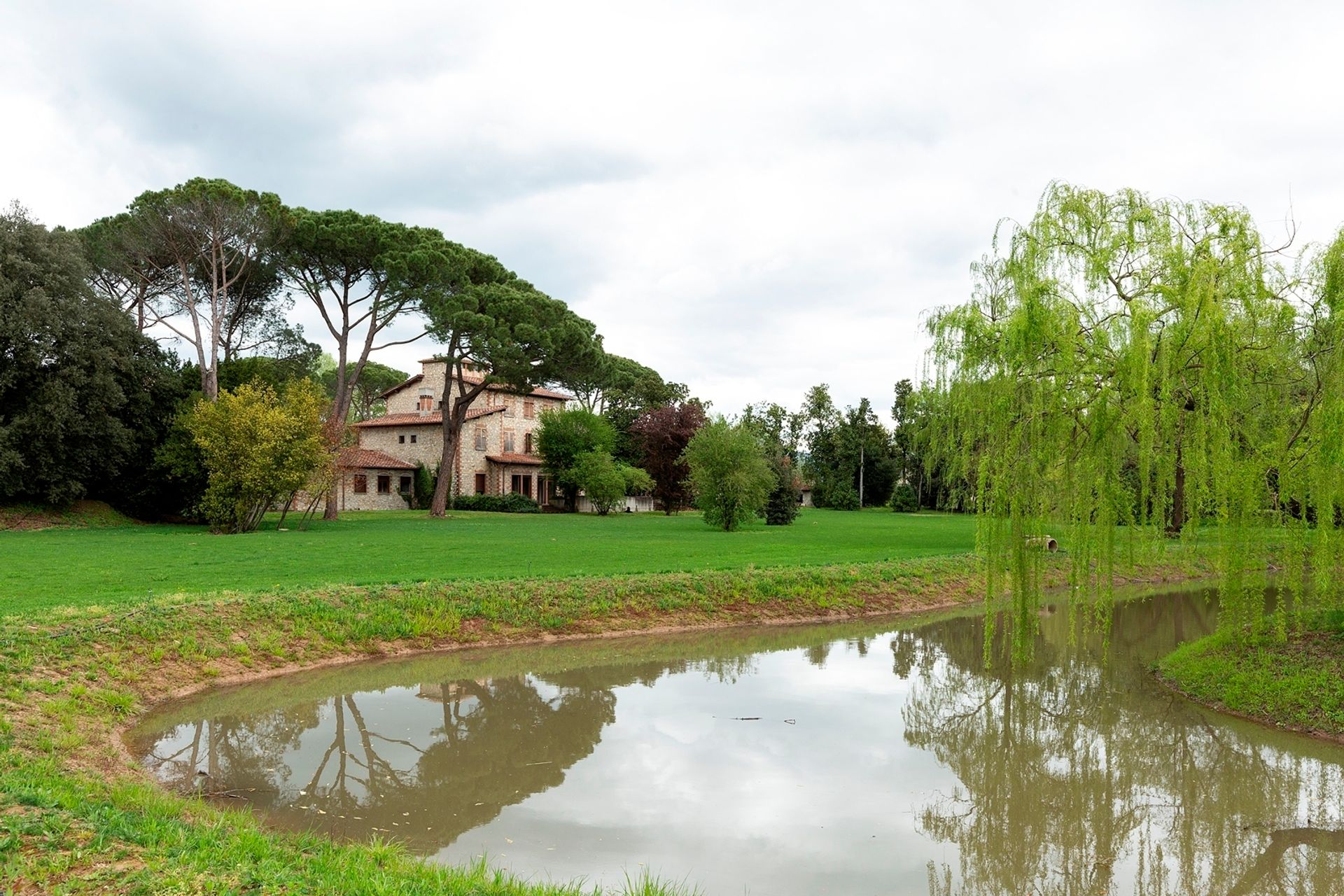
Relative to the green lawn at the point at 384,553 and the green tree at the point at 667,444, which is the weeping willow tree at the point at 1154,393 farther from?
the green tree at the point at 667,444

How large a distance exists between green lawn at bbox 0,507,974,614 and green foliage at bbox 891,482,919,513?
23.5m

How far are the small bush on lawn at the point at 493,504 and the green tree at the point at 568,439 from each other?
9.67 ft

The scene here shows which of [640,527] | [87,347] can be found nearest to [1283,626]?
[640,527]

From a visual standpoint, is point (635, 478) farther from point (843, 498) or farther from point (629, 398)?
point (843, 498)

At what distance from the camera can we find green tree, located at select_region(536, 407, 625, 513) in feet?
162

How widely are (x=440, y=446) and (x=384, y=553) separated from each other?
2893 centimetres

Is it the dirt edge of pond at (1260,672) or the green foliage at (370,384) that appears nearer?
the dirt edge of pond at (1260,672)

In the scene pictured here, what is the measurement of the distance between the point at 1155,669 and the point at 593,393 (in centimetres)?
5303

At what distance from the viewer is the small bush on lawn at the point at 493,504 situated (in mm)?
47438

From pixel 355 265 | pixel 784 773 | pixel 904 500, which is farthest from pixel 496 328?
pixel 904 500

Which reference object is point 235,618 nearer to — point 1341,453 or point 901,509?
point 1341,453

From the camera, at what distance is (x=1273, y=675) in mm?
10391

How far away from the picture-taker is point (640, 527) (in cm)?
3503

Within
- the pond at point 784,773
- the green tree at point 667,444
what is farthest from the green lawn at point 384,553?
the green tree at point 667,444
